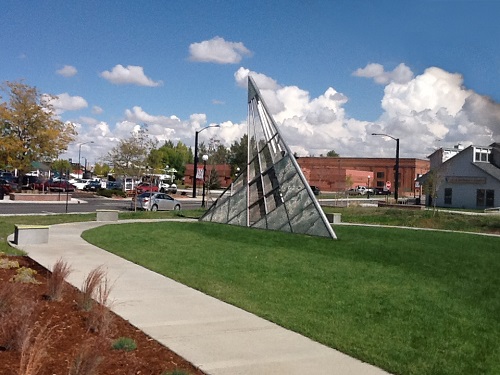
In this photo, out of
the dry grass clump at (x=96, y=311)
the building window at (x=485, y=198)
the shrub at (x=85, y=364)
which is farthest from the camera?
the building window at (x=485, y=198)

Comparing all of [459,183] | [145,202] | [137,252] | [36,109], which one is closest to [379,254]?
[137,252]

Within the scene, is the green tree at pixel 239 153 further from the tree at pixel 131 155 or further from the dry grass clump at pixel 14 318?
the dry grass clump at pixel 14 318

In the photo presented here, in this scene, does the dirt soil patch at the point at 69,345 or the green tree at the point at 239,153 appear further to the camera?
the green tree at the point at 239,153

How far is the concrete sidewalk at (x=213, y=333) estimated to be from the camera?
19.4 feet

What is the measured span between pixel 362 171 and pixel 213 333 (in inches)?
3819

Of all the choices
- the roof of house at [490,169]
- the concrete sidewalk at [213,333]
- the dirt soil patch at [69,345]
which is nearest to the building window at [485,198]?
the roof of house at [490,169]

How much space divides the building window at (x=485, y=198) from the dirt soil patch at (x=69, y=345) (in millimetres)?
49095

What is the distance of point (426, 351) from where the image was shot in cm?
655

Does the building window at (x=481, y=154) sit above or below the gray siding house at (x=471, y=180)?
above

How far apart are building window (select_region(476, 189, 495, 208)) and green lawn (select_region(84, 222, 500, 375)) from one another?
33511mm

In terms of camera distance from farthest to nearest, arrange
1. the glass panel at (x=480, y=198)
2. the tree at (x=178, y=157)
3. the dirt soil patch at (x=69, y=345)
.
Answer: the tree at (x=178, y=157), the glass panel at (x=480, y=198), the dirt soil patch at (x=69, y=345)

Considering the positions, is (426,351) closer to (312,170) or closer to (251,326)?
(251,326)

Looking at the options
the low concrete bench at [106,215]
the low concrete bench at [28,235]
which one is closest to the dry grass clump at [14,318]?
the low concrete bench at [28,235]

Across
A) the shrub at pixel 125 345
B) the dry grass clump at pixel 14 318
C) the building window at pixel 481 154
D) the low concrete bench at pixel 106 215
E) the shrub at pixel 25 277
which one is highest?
the building window at pixel 481 154
